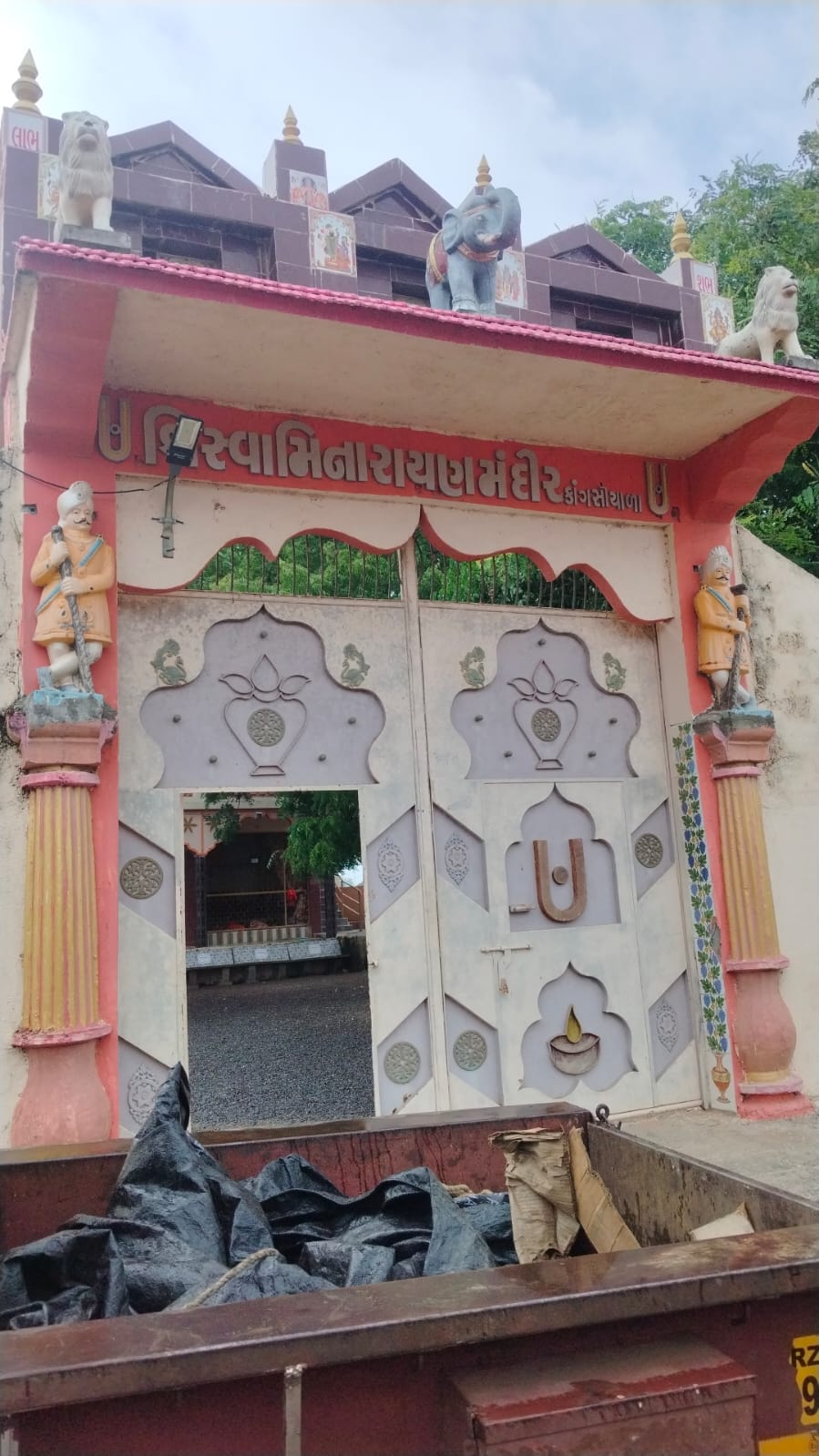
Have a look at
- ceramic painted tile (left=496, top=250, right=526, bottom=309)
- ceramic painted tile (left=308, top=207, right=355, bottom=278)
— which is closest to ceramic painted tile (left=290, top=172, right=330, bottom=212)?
ceramic painted tile (left=308, top=207, right=355, bottom=278)

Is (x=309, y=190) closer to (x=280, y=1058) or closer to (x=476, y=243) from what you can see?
(x=476, y=243)

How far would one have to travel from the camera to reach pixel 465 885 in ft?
19.2

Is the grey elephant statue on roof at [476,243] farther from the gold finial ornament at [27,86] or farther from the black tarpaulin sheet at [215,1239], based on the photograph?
the black tarpaulin sheet at [215,1239]

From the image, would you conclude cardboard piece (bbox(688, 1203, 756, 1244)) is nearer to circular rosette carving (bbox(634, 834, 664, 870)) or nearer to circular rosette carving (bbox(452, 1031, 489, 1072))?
circular rosette carving (bbox(452, 1031, 489, 1072))

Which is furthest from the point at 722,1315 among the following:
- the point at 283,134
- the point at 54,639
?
the point at 283,134

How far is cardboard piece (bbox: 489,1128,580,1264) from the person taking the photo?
2.25 m

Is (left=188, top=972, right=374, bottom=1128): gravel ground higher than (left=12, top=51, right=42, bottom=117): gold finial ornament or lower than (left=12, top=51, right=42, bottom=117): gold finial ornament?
lower

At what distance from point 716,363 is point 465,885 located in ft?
10.3

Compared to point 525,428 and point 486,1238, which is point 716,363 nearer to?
point 525,428

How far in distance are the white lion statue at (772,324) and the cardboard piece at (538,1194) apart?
5144 mm

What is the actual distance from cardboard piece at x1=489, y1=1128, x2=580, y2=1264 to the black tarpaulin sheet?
0.30ft

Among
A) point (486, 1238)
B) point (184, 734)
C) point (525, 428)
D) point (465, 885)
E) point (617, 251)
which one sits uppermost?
point (617, 251)

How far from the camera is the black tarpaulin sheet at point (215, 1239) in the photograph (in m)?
1.82

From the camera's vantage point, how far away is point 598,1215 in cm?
225
